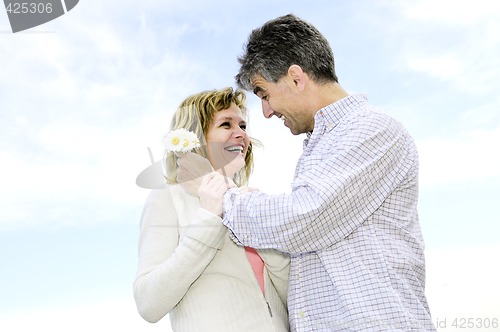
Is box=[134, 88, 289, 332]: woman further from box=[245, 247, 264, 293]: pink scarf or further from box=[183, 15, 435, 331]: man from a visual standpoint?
box=[183, 15, 435, 331]: man

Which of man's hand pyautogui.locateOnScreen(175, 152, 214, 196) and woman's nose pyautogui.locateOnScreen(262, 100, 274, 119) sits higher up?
woman's nose pyautogui.locateOnScreen(262, 100, 274, 119)

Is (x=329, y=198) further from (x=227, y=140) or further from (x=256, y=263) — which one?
(x=227, y=140)

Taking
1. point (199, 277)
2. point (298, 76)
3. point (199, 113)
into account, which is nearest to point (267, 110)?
point (298, 76)

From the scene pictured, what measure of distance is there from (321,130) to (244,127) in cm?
70

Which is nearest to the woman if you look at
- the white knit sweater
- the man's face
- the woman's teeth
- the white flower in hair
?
the white knit sweater

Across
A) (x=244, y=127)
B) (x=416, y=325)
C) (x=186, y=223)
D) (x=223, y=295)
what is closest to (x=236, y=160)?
(x=244, y=127)

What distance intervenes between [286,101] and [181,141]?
536 millimetres

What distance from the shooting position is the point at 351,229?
239cm

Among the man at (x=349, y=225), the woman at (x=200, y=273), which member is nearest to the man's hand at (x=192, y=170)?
the woman at (x=200, y=273)

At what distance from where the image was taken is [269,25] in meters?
2.87

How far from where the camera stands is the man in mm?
2311

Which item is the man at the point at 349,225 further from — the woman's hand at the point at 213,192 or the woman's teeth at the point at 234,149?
the woman's teeth at the point at 234,149

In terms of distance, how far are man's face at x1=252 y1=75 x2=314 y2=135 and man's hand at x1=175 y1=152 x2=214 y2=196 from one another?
15.6 inches

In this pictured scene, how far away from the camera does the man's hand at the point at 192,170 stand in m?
2.96
